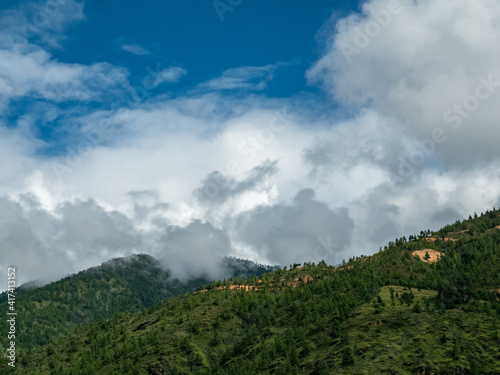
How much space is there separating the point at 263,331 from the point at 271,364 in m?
33.8

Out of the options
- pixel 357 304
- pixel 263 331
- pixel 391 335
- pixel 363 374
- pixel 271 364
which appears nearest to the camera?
pixel 363 374

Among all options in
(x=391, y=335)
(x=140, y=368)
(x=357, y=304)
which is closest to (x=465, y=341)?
(x=391, y=335)

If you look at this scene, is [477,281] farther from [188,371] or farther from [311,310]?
[188,371]

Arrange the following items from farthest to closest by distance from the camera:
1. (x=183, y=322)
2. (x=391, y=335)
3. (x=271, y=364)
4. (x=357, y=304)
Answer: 1. (x=183, y=322)
2. (x=357, y=304)
3. (x=271, y=364)
4. (x=391, y=335)

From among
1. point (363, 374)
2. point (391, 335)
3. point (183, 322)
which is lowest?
point (363, 374)

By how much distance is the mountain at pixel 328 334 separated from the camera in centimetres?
10294

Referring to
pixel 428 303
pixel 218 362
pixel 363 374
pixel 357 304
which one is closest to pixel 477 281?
pixel 428 303

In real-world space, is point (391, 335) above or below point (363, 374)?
above

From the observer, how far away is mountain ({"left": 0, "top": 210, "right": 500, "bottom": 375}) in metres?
103

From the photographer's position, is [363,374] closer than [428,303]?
Yes

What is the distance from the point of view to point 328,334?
130250 millimetres

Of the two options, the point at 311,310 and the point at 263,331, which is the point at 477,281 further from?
the point at 263,331

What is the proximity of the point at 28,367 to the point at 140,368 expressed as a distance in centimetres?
7024

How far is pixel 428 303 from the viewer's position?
430 feet
